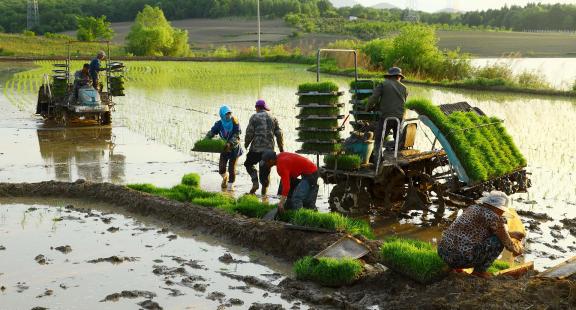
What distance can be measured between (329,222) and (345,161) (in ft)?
5.44

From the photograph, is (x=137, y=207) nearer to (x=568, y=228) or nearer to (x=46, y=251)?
(x=46, y=251)

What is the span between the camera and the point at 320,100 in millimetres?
10281

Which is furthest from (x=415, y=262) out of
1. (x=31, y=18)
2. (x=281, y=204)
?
(x=31, y=18)

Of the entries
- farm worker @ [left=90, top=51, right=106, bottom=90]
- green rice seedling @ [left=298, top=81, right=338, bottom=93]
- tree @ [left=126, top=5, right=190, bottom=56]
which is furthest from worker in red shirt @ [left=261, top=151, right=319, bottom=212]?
tree @ [left=126, top=5, right=190, bottom=56]

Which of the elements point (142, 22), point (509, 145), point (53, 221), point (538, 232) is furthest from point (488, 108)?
point (142, 22)

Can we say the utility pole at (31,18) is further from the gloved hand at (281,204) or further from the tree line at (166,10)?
the gloved hand at (281,204)

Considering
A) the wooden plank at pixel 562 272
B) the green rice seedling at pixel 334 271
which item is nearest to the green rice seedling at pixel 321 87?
the green rice seedling at pixel 334 271

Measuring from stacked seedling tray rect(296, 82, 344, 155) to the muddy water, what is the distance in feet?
7.39

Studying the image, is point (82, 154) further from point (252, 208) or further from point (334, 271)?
point (334, 271)

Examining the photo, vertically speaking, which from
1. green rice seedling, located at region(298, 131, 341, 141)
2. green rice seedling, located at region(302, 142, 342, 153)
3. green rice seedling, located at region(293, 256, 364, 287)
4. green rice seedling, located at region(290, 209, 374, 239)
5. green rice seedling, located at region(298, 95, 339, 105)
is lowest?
green rice seedling, located at region(293, 256, 364, 287)

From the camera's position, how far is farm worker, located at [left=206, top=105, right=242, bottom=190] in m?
11.9

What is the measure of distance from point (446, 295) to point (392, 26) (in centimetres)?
6700

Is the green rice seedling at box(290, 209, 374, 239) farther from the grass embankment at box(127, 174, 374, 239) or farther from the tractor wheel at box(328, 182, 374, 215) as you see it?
the tractor wheel at box(328, 182, 374, 215)

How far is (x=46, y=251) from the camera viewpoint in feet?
28.2
